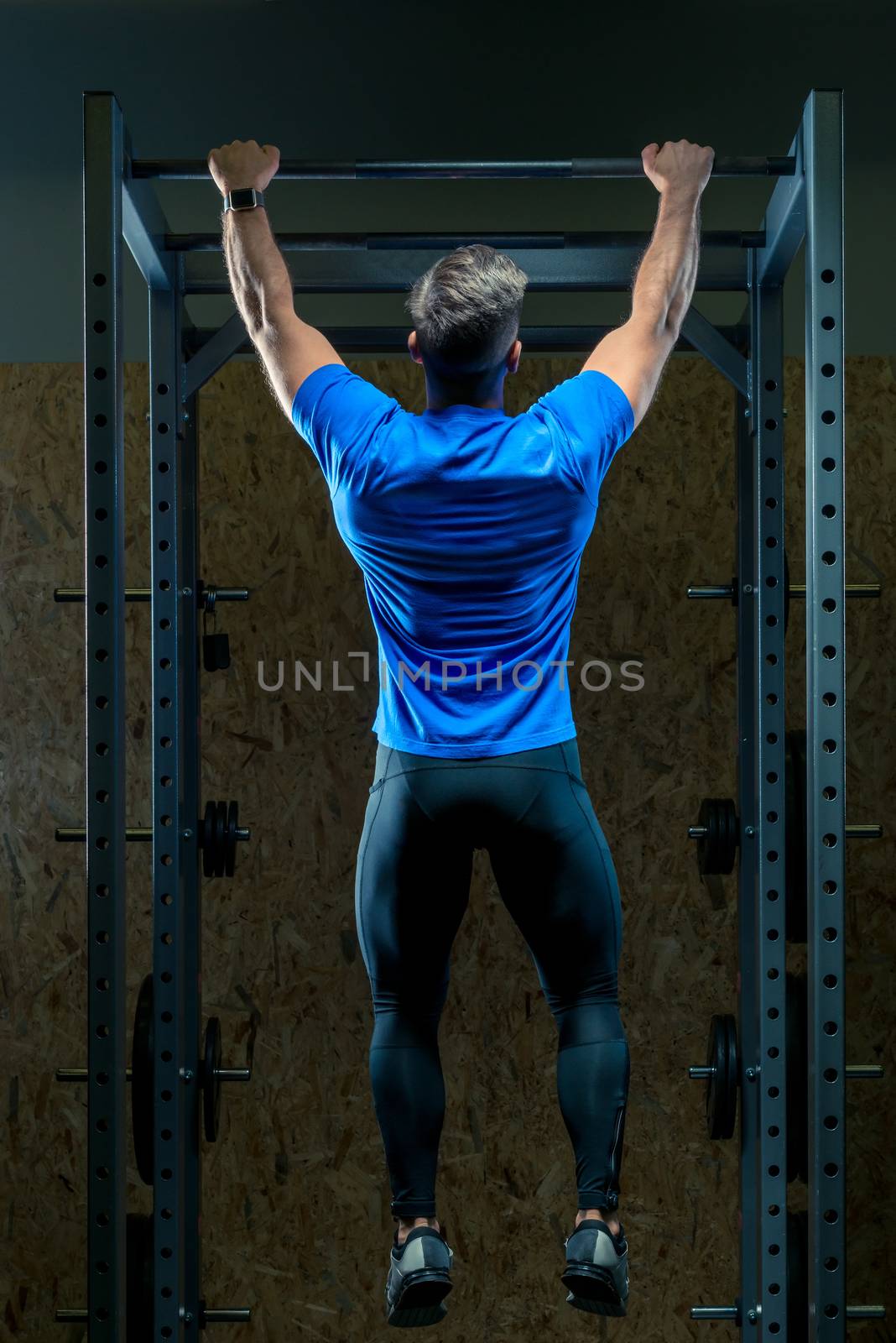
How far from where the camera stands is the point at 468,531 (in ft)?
6.66

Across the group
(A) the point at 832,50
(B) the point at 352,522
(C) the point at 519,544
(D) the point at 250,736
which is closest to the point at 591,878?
(C) the point at 519,544

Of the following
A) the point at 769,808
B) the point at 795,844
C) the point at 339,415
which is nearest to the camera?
the point at 339,415

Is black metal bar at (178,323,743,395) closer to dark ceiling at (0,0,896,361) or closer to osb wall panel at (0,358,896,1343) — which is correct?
osb wall panel at (0,358,896,1343)

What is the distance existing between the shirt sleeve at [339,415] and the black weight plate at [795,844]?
1235 mm

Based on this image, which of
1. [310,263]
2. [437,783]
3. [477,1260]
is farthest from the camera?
[477,1260]

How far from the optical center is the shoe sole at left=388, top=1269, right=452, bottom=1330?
6.57 feet

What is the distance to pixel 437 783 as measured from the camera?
2.04m

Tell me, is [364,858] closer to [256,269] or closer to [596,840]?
[596,840]

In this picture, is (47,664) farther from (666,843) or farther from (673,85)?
(673,85)

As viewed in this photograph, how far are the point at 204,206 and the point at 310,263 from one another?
3.81 feet

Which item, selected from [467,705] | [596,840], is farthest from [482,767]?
[596,840]

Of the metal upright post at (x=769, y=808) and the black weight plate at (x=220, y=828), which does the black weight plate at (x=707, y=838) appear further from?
the black weight plate at (x=220, y=828)

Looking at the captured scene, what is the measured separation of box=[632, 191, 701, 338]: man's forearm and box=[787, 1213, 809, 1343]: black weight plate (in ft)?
6.16

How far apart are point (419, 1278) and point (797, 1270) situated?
1260 mm
